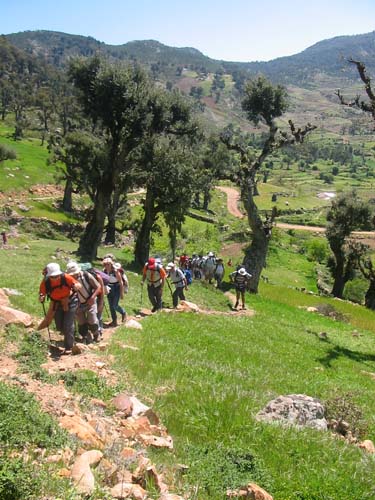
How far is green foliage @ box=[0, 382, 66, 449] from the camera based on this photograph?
605 cm

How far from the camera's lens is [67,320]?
1213 centimetres

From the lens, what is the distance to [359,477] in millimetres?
7555

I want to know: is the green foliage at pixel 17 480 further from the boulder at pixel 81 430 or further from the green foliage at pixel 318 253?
the green foliage at pixel 318 253

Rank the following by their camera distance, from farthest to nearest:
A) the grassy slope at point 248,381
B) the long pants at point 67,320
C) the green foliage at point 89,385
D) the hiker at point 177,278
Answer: the hiker at point 177,278, the long pants at point 67,320, the green foliage at point 89,385, the grassy slope at point 248,381

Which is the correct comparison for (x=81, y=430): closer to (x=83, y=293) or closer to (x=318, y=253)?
(x=83, y=293)

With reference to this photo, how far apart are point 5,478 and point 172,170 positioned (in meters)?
33.5

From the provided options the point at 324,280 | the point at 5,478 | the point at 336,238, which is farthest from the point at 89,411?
the point at 324,280

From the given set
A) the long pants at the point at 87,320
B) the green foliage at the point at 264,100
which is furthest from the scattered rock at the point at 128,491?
the green foliage at the point at 264,100

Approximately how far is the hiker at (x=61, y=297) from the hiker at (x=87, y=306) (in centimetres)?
114

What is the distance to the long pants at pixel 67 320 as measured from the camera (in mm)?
12070

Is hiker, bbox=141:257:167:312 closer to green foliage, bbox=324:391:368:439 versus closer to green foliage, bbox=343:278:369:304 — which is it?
green foliage, bbox=324:391:368:439

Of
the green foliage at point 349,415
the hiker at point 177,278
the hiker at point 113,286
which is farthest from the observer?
the hiker at point 177,278

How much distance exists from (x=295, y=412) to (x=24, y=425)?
5.95 metres

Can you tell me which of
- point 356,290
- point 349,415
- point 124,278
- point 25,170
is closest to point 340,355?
point 124,278
